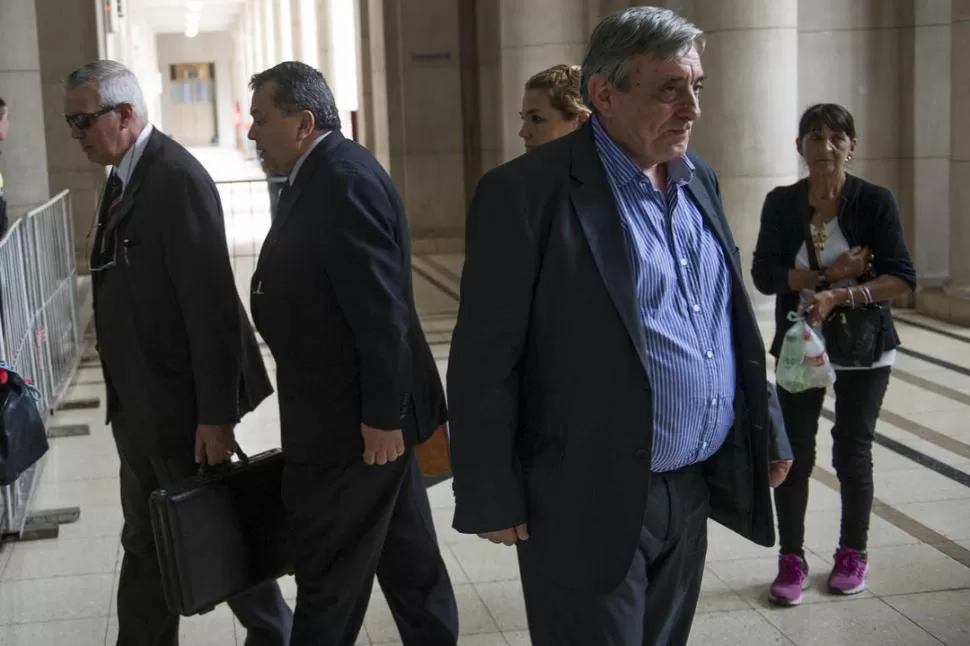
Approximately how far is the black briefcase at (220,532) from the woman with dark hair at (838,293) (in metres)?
1.88

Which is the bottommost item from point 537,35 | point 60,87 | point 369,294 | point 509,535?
point 509,535

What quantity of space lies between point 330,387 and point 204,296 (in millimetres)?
467

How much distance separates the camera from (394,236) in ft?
11.9

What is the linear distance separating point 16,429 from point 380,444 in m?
1.04

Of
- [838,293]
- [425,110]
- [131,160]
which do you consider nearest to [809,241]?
[838,293]

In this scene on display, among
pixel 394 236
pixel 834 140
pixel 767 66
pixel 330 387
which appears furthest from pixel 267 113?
pixel 767 66

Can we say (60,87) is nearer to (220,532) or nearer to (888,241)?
(888,241)

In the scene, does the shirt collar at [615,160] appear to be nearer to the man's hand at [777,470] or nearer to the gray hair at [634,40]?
the gray hair at [634,40]

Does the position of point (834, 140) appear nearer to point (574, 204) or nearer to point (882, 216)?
point (882, 216)

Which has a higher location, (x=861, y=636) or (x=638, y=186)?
(x=638, y=186)

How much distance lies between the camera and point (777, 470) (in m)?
3.12

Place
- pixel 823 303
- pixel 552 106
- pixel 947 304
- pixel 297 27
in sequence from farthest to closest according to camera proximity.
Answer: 1. pixel 297 27
2. pixel 947 304
3. pixel 823 303
4. pixel 552 106

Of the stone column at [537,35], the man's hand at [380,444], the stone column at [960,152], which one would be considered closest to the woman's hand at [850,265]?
the man's hand at [380,444]

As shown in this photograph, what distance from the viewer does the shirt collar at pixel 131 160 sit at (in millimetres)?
3881
